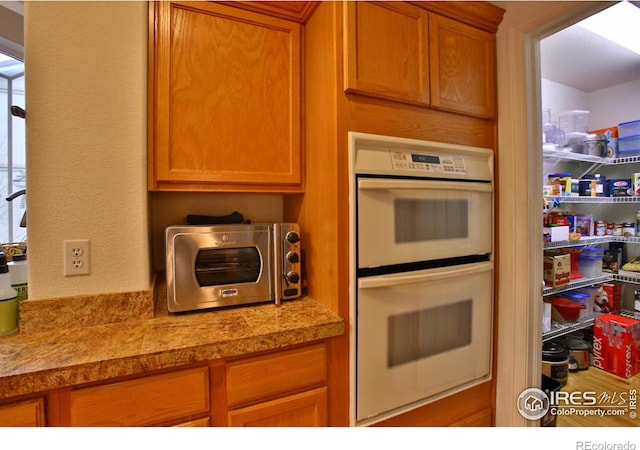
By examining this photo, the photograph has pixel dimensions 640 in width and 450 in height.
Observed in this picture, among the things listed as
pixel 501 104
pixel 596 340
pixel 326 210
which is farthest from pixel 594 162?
pixel 326 210

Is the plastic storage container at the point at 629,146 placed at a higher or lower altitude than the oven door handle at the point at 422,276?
higher

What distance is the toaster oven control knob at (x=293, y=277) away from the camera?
1.24 meters

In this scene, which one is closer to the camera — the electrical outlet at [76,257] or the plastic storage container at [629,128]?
the electrical outlet at [76,257]

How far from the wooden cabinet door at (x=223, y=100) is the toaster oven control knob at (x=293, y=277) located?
0.37 meters

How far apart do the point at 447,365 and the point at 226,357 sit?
948 mm

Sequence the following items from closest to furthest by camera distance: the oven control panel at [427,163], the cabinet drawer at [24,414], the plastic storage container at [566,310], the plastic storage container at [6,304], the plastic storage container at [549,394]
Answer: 1. the cabinet drawer at [24,414]
2. the plastic storage container at [6,304]
3. the oven control panel at [427,163]
4. the plastic storage container at [549,394]
5. the plastic storage container at [566,310]

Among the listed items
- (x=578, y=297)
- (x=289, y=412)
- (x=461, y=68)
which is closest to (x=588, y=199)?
(x=578, y=297)

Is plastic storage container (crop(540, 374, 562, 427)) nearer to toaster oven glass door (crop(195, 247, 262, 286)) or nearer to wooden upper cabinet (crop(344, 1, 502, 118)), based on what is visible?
wooden upper cabinet (crop(344, 1, 502, 118))

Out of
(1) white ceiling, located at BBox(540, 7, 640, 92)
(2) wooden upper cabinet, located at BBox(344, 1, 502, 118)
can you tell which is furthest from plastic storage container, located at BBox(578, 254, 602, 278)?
(2) wooden upper cabinet, located at BBox(344, 1, 502, 118)

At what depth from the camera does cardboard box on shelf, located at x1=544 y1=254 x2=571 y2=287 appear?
6.75ft

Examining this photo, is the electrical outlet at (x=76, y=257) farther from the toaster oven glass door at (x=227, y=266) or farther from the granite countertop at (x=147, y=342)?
the toaster oven glass door at (x=227, y=266)

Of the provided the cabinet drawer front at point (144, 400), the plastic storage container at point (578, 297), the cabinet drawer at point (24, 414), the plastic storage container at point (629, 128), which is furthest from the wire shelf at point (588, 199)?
the cabinet drawer at point (24, 414)

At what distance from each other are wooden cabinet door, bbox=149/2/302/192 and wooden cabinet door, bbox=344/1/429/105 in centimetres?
33

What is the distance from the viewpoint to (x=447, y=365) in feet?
4.26
